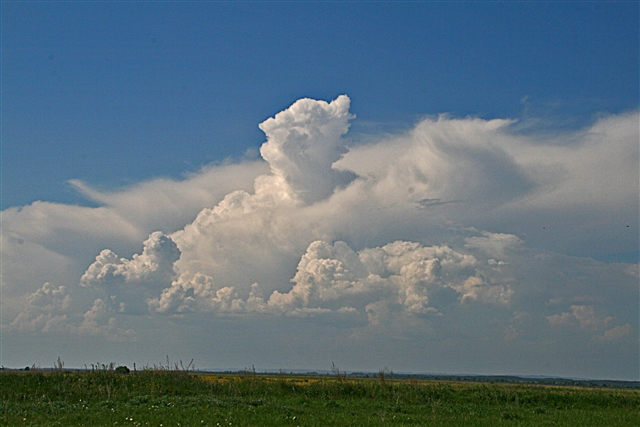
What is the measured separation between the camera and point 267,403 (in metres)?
31.8

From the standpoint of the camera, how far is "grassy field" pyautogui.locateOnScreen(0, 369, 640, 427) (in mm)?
25781

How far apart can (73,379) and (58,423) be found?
66.6ft

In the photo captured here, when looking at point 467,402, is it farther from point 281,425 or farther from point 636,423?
point 281,425

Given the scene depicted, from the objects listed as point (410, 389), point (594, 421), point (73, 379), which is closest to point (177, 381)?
point (73, 379)

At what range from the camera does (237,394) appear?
136ft

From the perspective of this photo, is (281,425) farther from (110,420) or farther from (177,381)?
(177,381)

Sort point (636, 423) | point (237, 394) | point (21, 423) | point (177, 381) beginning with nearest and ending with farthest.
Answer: point (21, 423) < point (636, 423) < point (237, 394) < point (177, 381)

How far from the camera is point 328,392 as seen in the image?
4462 cm

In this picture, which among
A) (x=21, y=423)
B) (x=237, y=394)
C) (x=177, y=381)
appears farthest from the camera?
(x=177, y=381)

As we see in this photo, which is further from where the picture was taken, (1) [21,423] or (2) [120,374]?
(2) [120,374]

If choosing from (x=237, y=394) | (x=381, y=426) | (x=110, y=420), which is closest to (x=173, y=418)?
(x=110, y=420)

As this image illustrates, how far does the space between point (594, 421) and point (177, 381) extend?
1122 inches

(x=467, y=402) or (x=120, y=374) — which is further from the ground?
(x=120, y=374)

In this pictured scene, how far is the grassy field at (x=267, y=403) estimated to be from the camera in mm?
25781
